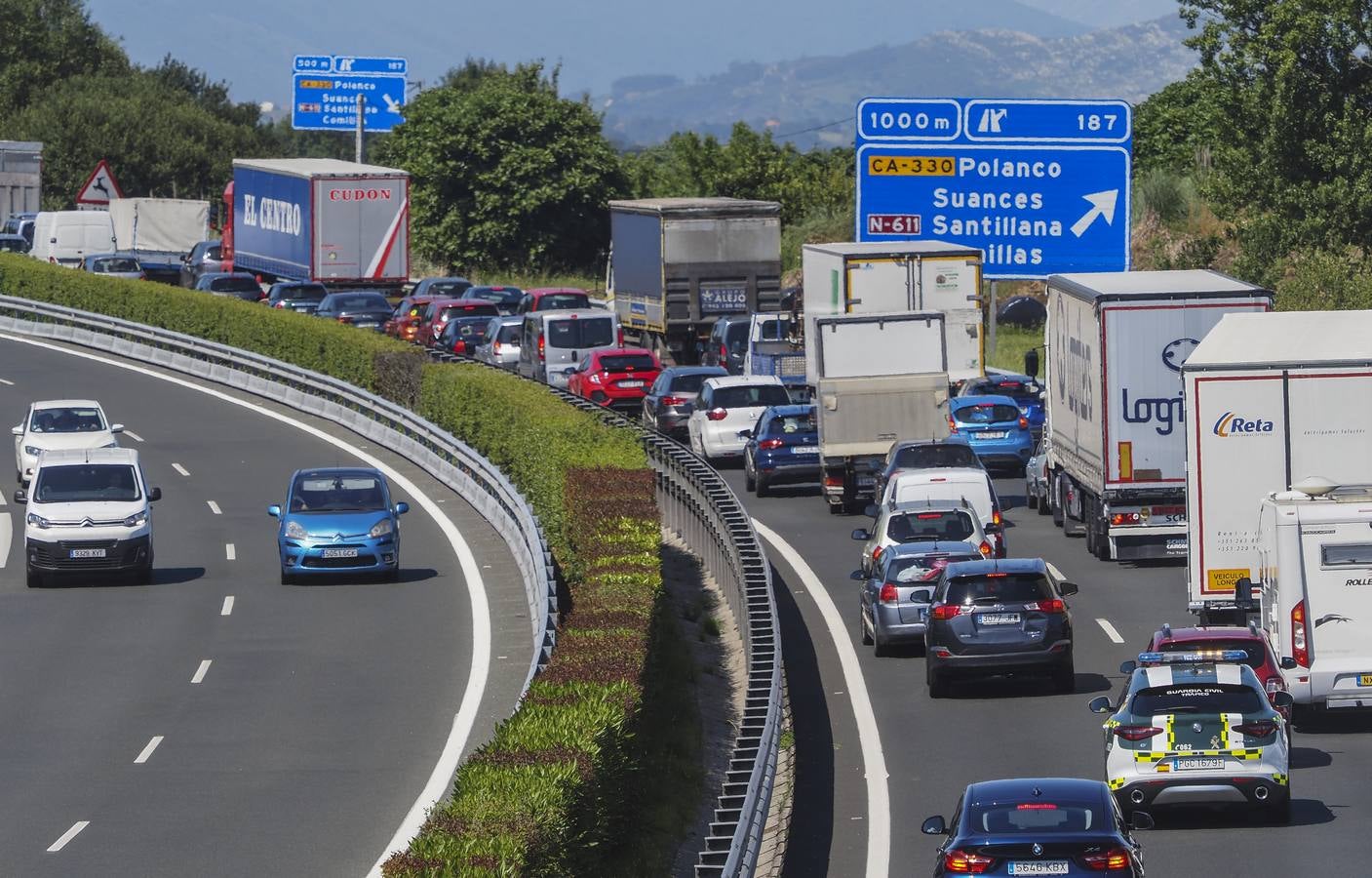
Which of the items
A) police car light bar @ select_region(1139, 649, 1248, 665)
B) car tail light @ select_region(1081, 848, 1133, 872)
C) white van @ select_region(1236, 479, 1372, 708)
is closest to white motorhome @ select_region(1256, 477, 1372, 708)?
white van @ select_region(1236, 479, 1372, 708)

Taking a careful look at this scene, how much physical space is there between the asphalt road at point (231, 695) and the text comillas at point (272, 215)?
82.9 ft

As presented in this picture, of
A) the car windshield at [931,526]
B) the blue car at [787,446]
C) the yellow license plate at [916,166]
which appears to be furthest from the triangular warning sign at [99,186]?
the car windshield at [931,526]

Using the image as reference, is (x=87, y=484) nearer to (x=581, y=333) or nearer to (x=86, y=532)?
(x=86, y=532)

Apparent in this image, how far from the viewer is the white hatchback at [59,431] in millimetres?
40562

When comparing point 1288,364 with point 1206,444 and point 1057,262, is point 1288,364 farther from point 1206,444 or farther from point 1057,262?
point 1057,262

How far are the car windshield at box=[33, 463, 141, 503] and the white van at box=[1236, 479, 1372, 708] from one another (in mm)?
17562

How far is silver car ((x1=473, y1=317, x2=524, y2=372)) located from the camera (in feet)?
174

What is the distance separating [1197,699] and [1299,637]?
12.6 ft

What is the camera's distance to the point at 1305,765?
810 inches

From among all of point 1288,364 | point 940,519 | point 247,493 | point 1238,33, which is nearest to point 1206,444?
point 1288,364

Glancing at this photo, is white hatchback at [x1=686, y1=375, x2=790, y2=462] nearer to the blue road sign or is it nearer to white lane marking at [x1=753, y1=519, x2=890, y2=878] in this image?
white lane marking at [x1=753, y1=519, x2=890, y2=878]

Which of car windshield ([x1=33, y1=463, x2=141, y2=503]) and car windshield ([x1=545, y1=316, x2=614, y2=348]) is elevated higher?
car windshield ([x1=545, y1=316, x2=614, y2=348])

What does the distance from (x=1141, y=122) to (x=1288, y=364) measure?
73.5 meters

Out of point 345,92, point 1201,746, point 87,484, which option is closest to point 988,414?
point 87,484
